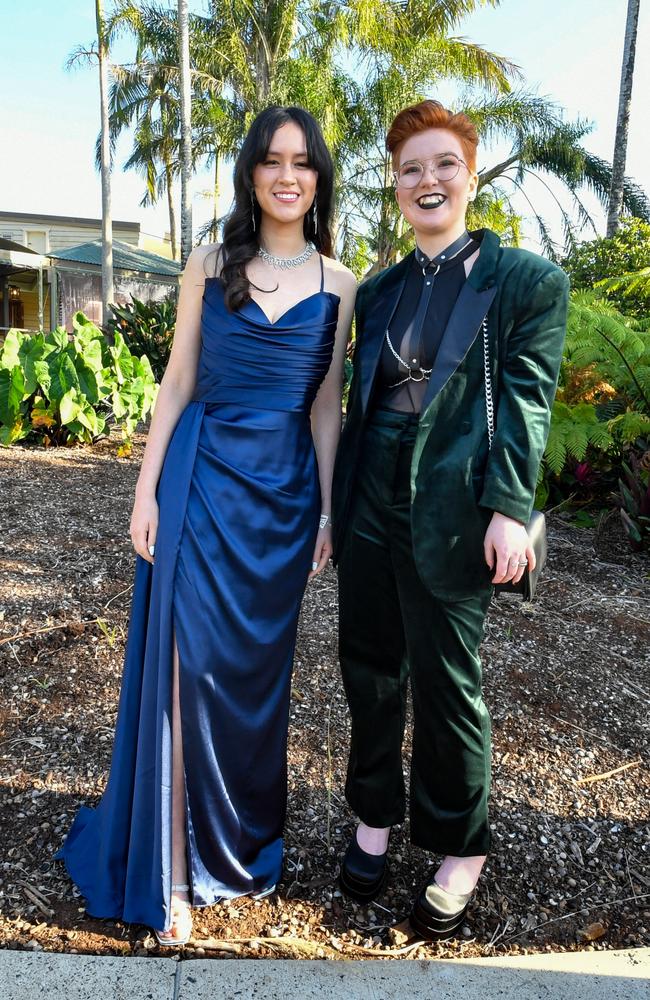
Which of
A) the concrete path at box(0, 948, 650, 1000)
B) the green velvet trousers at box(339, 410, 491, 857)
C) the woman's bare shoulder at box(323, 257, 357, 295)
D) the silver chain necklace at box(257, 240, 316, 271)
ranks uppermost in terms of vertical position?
the silver chain necklace at box(257, 240, 316, 271)

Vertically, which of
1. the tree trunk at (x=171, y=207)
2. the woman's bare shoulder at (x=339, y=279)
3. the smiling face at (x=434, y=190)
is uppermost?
the tree trunk at (x=171, y=207)

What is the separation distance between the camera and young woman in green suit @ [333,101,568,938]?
169 cm

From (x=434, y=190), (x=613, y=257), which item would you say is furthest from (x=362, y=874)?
(x=613, y=257)

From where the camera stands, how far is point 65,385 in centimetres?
608

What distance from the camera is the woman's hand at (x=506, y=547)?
5.57 ft

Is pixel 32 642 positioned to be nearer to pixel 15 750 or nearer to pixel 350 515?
pixel 15 750

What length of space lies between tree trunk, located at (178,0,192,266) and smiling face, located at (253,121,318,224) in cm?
1474

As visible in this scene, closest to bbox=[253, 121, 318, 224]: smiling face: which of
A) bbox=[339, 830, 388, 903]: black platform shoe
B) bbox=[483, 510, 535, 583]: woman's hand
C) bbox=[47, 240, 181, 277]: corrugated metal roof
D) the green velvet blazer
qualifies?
the green velvet blazer

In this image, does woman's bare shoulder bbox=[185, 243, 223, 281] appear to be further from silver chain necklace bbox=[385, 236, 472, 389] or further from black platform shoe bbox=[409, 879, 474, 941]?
black platform shoe bbox=[409, 879, 474, 941]

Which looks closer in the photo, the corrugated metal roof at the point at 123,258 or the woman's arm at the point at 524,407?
the woman's arm at the point at 524,407

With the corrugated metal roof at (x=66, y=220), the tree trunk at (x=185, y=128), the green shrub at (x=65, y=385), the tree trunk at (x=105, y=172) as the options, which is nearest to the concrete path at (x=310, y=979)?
the green shrub at (x=65, y=385)

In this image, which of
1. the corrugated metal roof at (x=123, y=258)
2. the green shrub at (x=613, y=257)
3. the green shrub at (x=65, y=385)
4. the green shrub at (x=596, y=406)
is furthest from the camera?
the corrugated metal roof at (x=123, y=258)

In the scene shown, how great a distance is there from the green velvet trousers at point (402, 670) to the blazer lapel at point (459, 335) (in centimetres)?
16

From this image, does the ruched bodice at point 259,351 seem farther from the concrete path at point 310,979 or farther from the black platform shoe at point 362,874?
the concrete path at point 310,979
